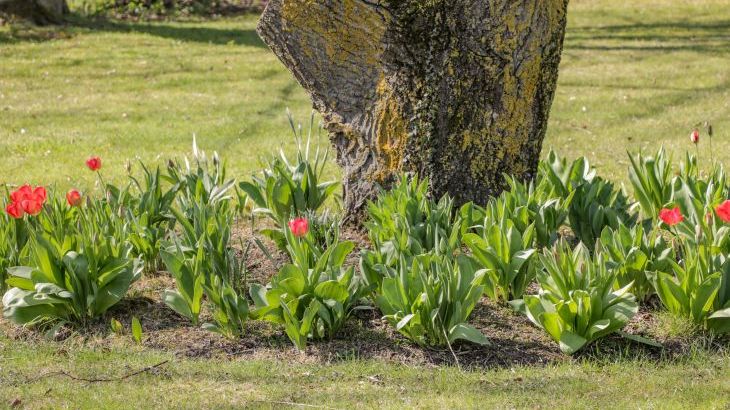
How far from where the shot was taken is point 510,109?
515 centimetres

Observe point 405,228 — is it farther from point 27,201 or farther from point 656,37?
point 656,37

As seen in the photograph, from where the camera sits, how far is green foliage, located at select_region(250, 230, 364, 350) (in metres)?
4.03

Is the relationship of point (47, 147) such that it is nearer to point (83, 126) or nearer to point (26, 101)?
point (83, 126)

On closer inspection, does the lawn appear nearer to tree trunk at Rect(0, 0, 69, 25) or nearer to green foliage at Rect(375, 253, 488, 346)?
green foliage at Rect(375, 253, 488, 346)

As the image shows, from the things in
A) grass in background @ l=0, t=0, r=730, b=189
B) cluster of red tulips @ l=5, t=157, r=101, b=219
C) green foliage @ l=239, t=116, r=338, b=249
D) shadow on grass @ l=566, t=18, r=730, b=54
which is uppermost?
cluster of red tulips @ l=5, t=157, r=101, b=219

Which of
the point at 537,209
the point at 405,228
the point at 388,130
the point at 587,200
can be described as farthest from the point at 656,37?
the point at 405,228

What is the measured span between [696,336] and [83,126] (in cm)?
683

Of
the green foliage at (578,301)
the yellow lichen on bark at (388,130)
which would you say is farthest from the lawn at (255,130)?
the yellow lichen on bark at (388,130)

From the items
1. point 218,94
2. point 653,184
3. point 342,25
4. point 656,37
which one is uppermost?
point 342,25

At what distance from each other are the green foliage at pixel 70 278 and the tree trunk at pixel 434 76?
1.51 metres

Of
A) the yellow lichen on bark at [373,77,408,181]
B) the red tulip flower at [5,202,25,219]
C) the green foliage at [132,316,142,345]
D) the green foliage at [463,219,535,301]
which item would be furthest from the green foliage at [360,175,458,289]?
the red tulip flower at [5,202,25,219]

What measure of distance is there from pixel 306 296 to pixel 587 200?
6.00ft

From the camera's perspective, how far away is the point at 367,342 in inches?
168

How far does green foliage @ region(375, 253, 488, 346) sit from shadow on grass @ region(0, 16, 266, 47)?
1036 cm
